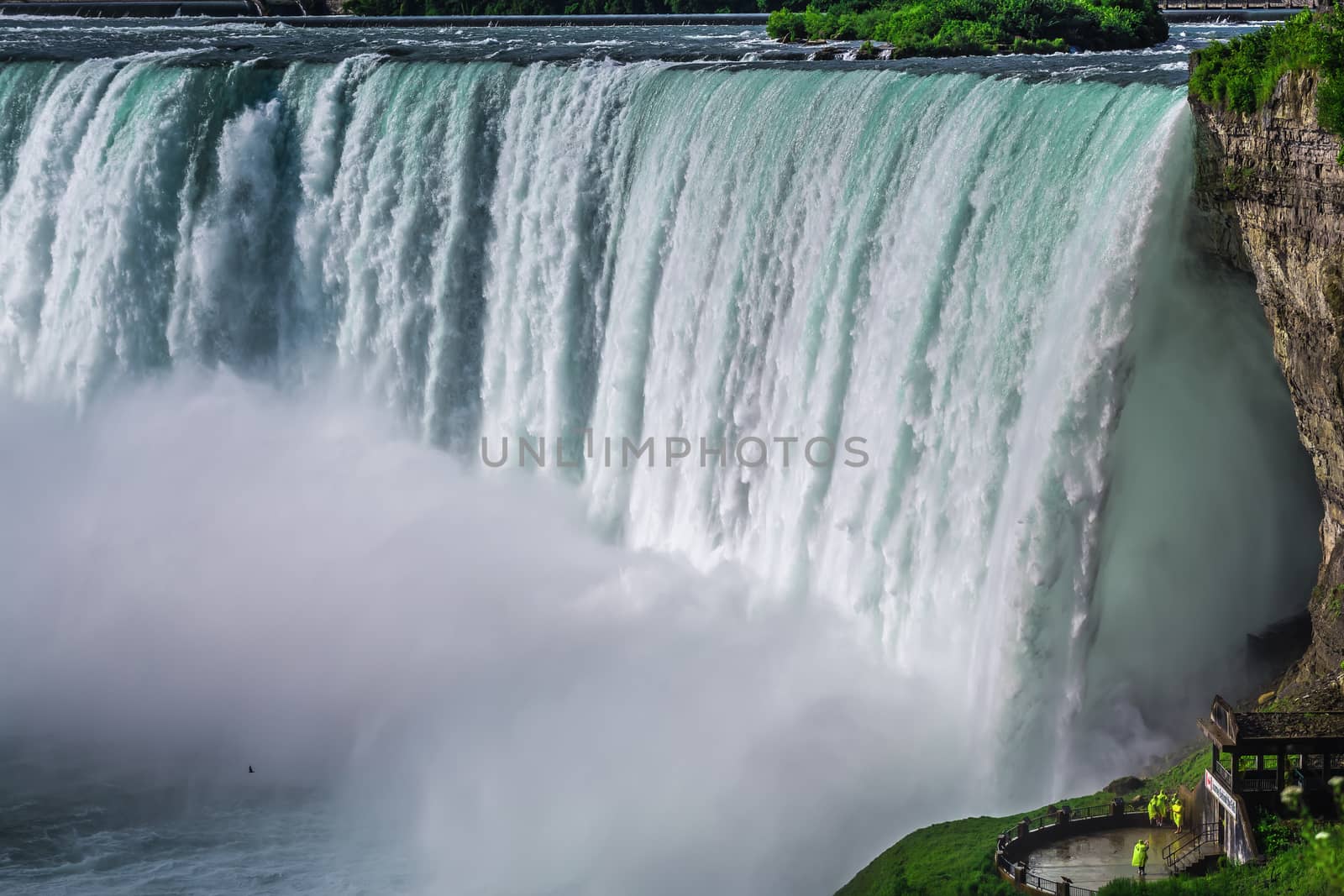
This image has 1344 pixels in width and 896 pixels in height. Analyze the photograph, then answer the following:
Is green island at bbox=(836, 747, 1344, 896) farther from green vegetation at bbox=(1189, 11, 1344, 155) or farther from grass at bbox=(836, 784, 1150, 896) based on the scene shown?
green vegetation at bbox=(1189, 11, 1344, 155)

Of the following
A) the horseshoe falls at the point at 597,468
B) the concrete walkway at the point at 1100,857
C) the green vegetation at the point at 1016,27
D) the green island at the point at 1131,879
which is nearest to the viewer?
the green island at the point at 1131,879

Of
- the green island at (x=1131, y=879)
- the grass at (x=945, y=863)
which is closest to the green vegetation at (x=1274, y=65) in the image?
the green island at (x=1131, y=879)

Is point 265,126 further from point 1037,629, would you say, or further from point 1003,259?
point 1037,629

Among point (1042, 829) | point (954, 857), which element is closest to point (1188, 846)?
point (1042, 829)

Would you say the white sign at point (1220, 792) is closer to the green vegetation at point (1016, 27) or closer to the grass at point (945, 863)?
the grass at point (945, 863)

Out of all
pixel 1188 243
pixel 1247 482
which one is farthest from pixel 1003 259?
pixel 1247 482
